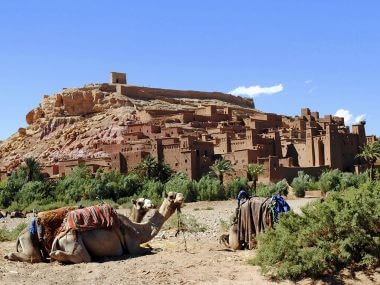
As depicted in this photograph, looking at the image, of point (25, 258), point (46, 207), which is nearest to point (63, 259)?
point (25, 258)

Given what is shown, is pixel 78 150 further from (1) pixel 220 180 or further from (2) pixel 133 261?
(2) pixel 133 261

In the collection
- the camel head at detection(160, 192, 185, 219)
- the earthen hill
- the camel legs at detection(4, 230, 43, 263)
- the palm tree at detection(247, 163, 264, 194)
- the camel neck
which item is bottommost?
the camel legs at detection(4, 230, 43, 263)

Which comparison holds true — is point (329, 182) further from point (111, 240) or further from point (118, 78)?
point (118, 78)

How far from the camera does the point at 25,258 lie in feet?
32.9

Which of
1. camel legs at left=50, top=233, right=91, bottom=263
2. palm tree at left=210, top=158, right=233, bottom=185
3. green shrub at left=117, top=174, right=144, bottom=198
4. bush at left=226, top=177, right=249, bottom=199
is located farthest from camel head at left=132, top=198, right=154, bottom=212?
palm tree at left=210, top=158, right=233, bottom=185

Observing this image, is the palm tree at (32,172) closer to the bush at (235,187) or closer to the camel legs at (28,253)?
the bush at (235,187)

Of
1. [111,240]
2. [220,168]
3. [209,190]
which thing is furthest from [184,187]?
[111,240]

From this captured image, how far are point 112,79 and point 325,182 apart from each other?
52.8 metres

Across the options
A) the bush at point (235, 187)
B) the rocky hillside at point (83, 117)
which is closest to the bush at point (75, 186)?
the bush at point (235, 187)

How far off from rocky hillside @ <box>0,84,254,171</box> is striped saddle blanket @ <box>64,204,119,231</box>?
Answer: 53.0m

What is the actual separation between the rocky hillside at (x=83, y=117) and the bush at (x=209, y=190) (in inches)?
912

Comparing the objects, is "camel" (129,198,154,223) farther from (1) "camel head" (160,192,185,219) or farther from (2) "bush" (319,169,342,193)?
(2) "bush" (319,169,342,193)

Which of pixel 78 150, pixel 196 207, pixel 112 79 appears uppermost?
pixel 112 79

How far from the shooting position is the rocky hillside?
66.5m
